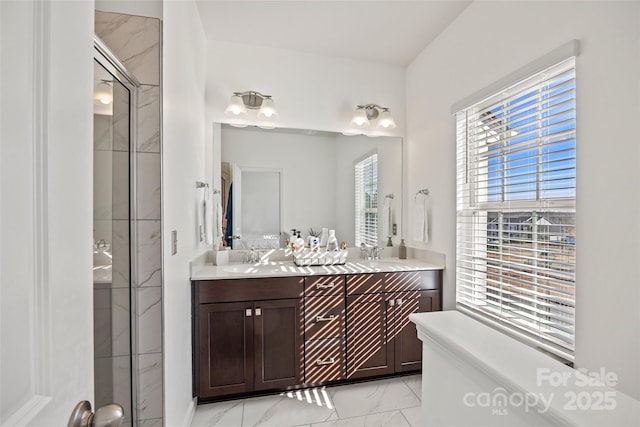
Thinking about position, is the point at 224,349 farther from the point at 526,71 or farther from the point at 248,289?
the point at 526,71

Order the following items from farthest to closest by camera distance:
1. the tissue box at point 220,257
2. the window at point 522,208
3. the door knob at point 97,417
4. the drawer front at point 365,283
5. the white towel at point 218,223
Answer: the white towel at point 218,223
the tissue box at point 220,257
the drawer front at point 365,283
the window at point 522,208
the door knob at point 97,417

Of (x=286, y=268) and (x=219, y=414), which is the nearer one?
(x=219, y=414)

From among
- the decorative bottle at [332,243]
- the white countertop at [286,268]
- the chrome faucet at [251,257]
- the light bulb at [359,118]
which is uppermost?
the light bulb at [359,118]

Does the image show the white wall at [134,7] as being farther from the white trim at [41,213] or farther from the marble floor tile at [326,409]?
the marble floor tile at [326,409]

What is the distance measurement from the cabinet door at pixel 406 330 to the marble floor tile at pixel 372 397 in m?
0.15

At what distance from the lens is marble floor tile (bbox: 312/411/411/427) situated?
1.90 metres

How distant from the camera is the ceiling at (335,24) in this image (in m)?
2.13

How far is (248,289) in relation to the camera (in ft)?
6.97

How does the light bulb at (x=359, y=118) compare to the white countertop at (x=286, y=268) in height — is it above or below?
above

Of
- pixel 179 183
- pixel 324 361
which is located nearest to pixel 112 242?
pixel 179 183

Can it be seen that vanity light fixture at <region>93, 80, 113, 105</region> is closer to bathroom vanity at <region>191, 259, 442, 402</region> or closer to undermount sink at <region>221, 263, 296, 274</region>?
bathroom vanity at <region>191, 259, 442, 402</region>

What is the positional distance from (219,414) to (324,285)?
1048 millimetres

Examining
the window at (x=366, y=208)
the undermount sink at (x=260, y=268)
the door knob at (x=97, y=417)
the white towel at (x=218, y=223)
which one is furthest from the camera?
the window at (x=366, y=208)

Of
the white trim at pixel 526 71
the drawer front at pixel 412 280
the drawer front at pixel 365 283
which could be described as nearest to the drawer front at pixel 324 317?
the drawer front at pixel 365 283
